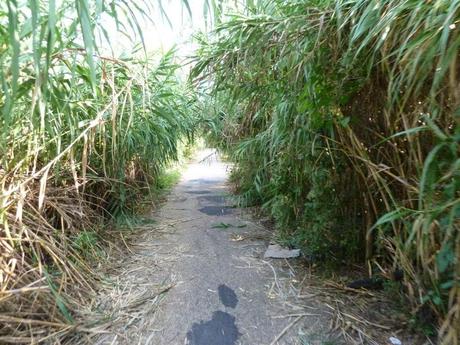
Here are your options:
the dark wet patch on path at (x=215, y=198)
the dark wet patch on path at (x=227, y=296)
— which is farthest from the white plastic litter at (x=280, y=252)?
the dark wet patch on path at (x=215, y=198)

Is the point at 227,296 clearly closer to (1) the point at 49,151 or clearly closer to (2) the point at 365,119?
(2) the point at 365,119

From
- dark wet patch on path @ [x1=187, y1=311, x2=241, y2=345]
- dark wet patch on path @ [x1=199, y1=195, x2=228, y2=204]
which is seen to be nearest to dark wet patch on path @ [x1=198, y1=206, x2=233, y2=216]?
dark wet patch on path @ [x1=199, y1=195, x2=228, y2=204]

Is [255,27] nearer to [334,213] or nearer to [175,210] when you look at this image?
[334,213]

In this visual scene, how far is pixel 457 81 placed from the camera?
93cm

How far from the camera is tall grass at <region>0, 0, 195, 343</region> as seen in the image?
1.10 meters

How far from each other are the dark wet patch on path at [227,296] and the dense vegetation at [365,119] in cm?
56

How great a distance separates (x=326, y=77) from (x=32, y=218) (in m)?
1.74

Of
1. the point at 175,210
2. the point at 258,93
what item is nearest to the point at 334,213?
the point at 258,93

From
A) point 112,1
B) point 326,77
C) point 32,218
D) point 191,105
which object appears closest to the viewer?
point 112,1

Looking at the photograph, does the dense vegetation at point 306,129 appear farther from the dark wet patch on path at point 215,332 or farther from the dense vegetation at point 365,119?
the dark wet patch on path at point 215,332

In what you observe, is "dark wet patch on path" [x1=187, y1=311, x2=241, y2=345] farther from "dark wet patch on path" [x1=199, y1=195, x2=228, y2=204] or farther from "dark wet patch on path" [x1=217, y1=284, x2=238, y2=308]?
"dark wet patch on path" [x1=199, y1=195, x2=228, y2=204]

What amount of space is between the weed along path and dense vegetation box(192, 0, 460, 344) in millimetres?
396

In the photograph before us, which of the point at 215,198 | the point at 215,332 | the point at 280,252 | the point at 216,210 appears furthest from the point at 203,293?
the point at 215,198

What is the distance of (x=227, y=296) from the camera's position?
5.77 ft
